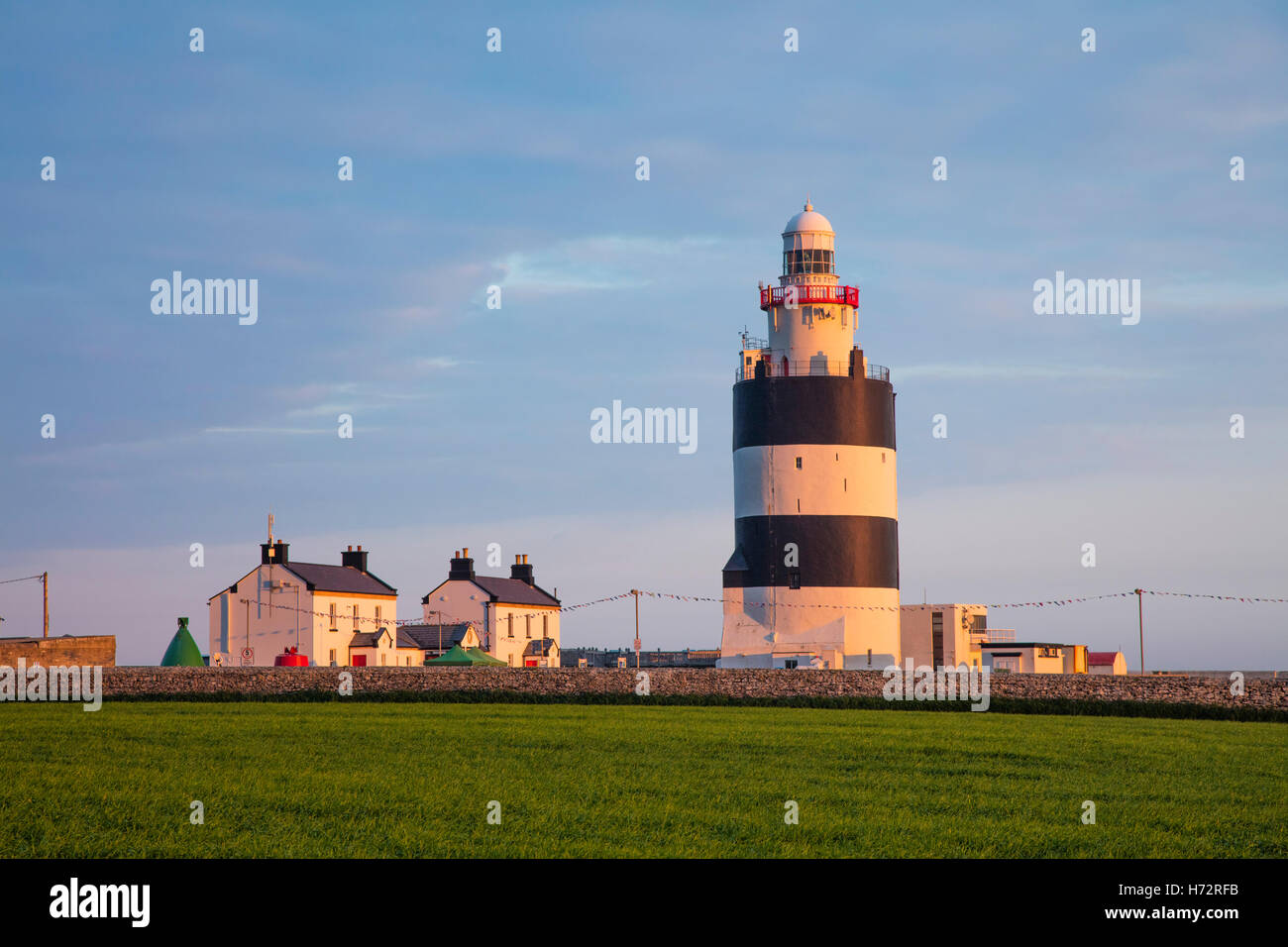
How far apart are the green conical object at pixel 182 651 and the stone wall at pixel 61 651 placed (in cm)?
202

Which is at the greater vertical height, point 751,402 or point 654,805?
point 751,402

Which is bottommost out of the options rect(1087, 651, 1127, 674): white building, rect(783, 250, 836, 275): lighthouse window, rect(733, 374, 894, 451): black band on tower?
rect(1087, 651, 1127, 674): white building

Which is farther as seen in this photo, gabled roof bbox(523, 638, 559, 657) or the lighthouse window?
gabled roof bbox(523, 638, 559, 657)

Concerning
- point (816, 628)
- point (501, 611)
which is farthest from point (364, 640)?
point (816, 628)

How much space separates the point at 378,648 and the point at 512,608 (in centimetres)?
878

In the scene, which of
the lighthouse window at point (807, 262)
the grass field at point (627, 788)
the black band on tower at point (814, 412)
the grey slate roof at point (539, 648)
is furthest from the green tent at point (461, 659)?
the grass field at point (627, 788)

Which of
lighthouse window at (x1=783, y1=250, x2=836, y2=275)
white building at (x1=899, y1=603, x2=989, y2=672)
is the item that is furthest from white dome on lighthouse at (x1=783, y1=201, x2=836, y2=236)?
white building at (x1=899, y1=603, x2=989, y2=672)

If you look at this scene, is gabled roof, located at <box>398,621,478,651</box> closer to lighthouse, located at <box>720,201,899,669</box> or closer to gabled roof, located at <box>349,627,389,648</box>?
gabled roof, located at <box>349,627,389,648</box>

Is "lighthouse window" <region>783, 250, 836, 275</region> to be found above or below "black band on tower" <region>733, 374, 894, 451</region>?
above

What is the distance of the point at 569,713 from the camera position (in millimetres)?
35719

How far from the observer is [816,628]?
175 ft

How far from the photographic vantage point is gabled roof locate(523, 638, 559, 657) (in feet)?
235
